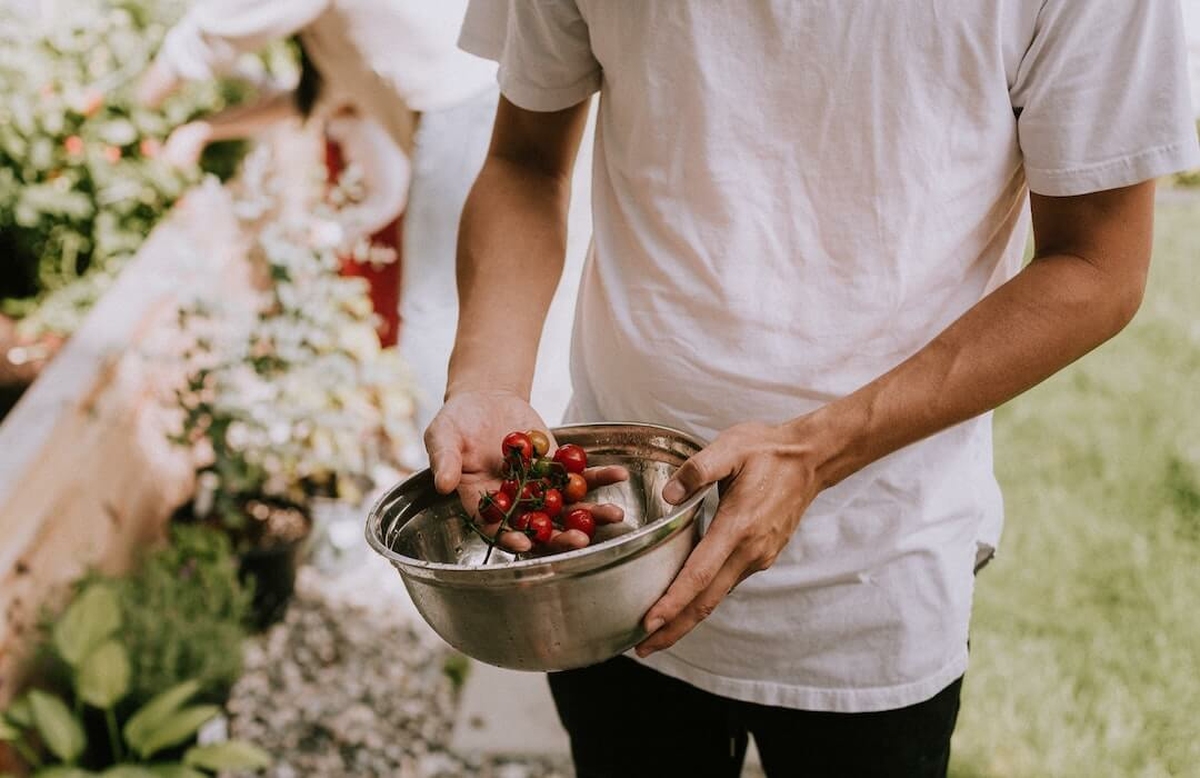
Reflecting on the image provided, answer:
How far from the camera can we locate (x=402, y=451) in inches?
156

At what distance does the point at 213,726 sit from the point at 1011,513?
232cm

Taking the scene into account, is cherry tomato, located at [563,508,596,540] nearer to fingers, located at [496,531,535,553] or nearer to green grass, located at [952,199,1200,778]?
fingers, located at [496,531,535,553]

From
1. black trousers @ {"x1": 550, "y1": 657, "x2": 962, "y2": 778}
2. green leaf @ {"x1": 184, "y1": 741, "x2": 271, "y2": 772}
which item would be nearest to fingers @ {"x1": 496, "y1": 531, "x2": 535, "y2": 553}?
black trousers @ {"x1": 550, "y1": 657, "x2": 962, "y2": 778}

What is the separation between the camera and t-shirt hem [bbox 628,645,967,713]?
1.38 m

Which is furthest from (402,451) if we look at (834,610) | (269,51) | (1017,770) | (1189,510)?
(834,610)

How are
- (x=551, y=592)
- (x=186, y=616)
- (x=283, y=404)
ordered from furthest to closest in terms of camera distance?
1. (x=283, y=404)
2. (x=186, y=616)
3. (x=551, y=592)

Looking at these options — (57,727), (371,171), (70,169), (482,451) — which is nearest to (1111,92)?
(482,451)

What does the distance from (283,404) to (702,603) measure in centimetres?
242

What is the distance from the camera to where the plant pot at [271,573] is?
10.9 ft

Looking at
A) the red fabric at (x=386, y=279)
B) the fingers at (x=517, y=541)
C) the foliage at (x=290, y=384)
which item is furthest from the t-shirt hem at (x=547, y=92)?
the red fabric at (x=386, y=279)

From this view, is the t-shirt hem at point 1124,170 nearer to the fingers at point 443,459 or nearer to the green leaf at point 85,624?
the fingers at point 443,459

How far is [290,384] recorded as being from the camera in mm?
3354

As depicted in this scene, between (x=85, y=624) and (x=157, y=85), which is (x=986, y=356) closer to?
(x=85, y=624)

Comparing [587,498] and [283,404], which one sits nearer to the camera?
[587,498]
